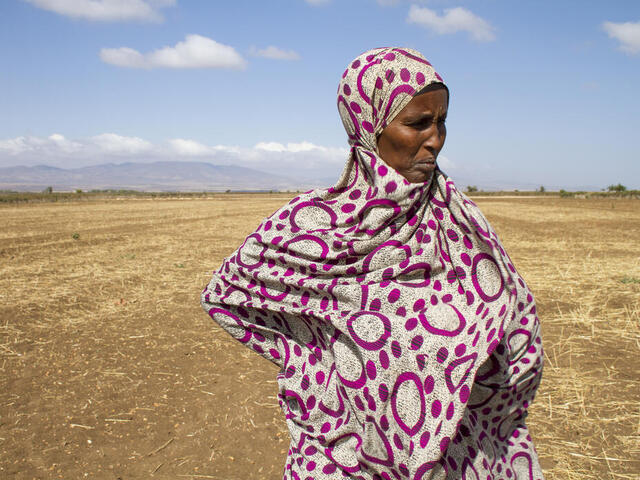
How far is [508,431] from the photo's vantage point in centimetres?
184

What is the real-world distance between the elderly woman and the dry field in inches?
78.7

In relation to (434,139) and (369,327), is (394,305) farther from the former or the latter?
(434,139)

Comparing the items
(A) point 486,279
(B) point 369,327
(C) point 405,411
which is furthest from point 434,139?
(C) point 405,411

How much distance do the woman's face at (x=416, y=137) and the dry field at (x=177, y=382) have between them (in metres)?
2.70

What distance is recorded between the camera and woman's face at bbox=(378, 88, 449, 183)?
4.85ft

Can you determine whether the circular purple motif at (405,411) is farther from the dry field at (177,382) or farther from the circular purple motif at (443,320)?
the dry field at (177,382)

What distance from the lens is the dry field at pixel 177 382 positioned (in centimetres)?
342

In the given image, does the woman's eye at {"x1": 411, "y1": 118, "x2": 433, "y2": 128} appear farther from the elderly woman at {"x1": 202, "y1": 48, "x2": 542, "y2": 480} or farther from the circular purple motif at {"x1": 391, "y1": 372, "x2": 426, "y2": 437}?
the circular purple motif at {"x1": 391, "y1": 372, "x2": 426, "y2": 437}

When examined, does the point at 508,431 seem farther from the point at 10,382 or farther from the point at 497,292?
the point at 10,382

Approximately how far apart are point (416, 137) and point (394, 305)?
54 cm

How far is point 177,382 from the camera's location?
15.2 feet

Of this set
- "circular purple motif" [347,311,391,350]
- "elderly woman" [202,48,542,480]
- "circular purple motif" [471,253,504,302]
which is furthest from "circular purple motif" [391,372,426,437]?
"circular purple motif" [471,253,504,302]

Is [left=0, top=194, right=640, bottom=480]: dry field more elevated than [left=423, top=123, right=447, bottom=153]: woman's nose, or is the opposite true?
[left=423, top=123, right=447, bottom=153]: woman's nose

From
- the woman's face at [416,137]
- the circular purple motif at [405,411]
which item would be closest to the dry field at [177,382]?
the circular purple motif at [405,411]
